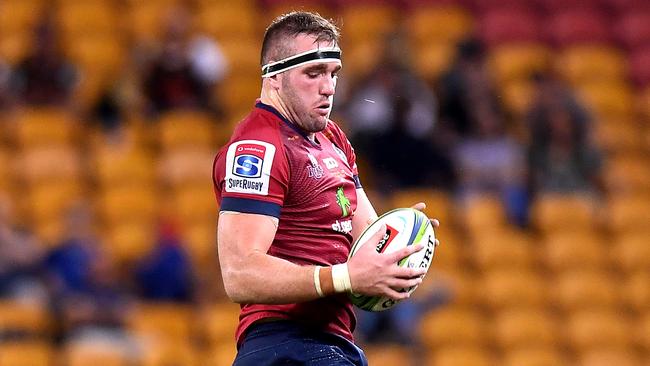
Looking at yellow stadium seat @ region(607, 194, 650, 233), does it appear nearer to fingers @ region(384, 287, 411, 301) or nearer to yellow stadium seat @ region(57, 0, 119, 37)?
yellow stadium seat @ region(57, 0, 119, 37)

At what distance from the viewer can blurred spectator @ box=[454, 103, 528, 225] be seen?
11453 millimetres

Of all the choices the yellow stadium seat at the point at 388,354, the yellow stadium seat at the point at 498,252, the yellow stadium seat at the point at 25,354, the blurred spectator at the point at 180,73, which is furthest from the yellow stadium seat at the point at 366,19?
the yellow stadium seat at the point at 25,354

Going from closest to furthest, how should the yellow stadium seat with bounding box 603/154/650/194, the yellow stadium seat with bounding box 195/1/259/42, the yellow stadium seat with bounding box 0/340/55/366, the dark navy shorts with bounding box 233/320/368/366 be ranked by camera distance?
the dark navy shorts with bounding box 233/320/368/366 → the yellow stadium seat with bounding box 0/340/55/366 → the yellow stadium seat with bounding box 603/154/650/194 → the yellow stadium seat with bounding box 195/1/259/42

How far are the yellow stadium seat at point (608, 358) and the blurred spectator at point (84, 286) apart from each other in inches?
146

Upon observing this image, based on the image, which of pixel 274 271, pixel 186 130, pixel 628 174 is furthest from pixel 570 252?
pixel 274 271

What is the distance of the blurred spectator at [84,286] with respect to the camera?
32.1 feet

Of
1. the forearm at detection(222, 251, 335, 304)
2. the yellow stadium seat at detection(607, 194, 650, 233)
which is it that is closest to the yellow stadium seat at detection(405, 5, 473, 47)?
the yellow stadium seat at detection(607, 194, 650, 233)

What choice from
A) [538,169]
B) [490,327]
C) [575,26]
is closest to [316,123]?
[490,327]

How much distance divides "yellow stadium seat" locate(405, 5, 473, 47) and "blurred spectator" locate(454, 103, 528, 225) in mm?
1575

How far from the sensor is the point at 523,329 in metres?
10.7

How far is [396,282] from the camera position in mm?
4617

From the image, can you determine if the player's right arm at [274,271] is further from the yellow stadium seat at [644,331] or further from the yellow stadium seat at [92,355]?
the yellow stadium seat at [644,331]

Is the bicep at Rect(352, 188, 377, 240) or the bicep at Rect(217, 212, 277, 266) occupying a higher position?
the bicep at Rect(217, 212, 277, 266)

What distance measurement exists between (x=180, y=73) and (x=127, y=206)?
1.42 meters
